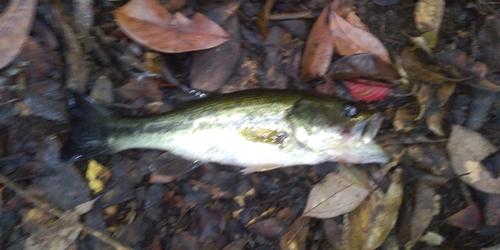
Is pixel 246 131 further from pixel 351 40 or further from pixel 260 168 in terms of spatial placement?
pixel 351 40

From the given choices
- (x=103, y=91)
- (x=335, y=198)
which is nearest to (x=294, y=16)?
(x=335, y=198)

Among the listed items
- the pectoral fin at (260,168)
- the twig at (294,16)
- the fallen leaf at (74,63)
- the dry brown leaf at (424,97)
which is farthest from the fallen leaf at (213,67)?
the dry brown leaf at (424,97)

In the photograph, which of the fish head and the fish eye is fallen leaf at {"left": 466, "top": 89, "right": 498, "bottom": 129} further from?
the fish eye

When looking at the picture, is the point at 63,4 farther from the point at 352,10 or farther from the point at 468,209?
the point at 468,209

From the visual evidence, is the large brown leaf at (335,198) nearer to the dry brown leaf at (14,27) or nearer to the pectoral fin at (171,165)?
the pectoral fin at (171,165)

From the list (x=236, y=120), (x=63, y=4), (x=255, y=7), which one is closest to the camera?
(x=236, y=120)

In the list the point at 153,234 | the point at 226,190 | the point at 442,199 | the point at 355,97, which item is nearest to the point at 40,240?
the point at 153,234

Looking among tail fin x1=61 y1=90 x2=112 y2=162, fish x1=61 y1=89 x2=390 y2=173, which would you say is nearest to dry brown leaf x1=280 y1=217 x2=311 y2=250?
fish x1=61 y1=89 x2=390 y2=173
